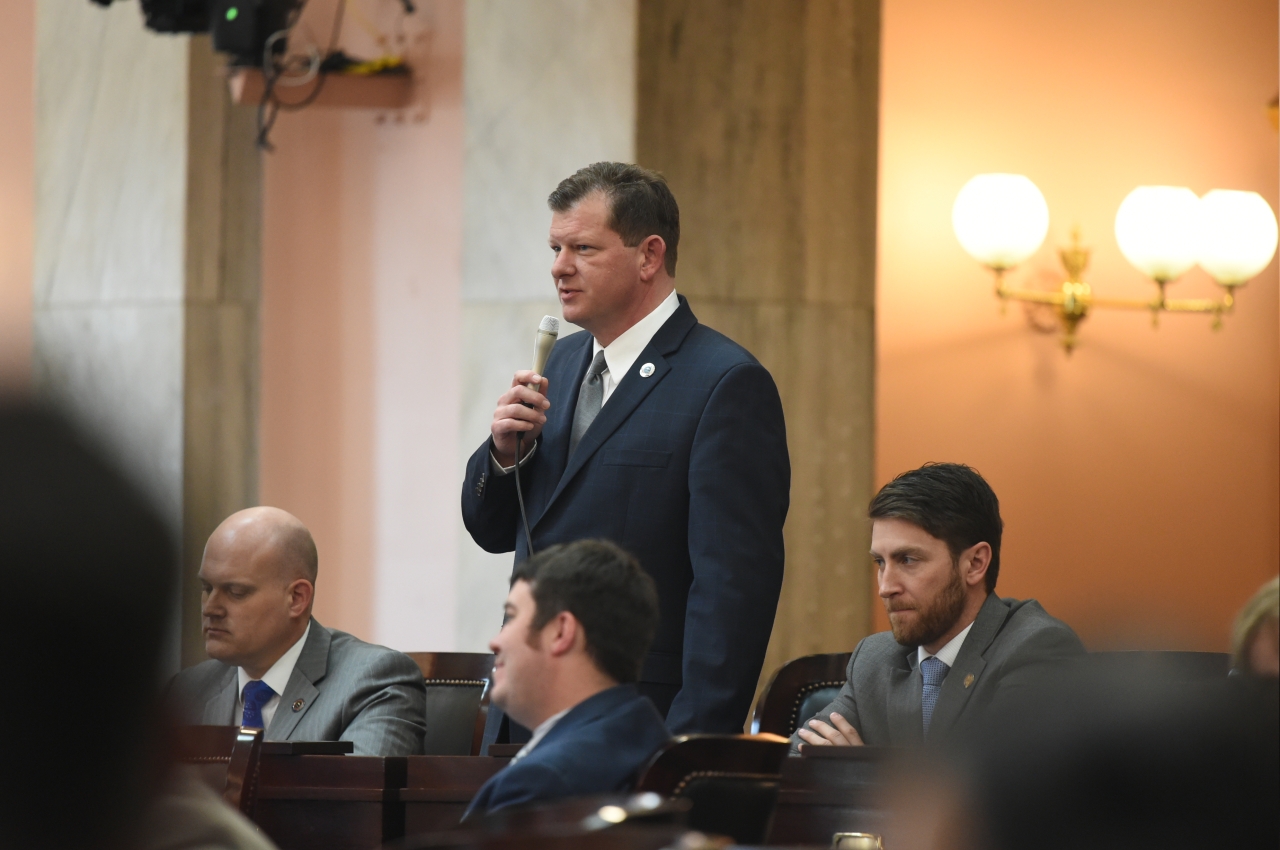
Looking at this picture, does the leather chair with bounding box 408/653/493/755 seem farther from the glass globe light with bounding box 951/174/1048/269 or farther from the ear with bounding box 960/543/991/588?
the glass globe light with bounding box 951/174/1048/269

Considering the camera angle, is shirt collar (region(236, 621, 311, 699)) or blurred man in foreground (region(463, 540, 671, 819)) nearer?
blurred man in foreground (region(463, 540, 671, 819))

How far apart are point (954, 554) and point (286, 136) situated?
309 centimetres

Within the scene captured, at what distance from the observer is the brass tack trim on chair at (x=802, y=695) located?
10.3ft

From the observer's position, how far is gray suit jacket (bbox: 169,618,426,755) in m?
3.00

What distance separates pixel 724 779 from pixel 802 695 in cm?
131

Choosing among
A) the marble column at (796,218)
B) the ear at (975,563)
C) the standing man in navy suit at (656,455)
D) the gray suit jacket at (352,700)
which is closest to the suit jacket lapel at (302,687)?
the gray suit jacket at (352,700)

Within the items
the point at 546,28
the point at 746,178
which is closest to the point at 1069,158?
the point at 746,178

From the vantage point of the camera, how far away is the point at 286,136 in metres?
5.24

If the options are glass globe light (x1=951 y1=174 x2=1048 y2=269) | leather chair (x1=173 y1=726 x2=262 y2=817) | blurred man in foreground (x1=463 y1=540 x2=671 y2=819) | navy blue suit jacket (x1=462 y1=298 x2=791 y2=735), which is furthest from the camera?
glass globe light (x1=951 y1=174 x2=1048 y2=269)

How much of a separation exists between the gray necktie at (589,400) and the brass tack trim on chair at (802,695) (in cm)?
70

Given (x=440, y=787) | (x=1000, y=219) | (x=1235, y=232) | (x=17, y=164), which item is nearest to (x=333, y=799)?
(x=440, y=787)

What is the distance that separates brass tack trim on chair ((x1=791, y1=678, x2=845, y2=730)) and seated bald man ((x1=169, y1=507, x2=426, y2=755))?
2.30ft

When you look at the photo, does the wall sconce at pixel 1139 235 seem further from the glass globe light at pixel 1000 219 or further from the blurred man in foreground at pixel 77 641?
the blurred man in foreground at pixel 77 641

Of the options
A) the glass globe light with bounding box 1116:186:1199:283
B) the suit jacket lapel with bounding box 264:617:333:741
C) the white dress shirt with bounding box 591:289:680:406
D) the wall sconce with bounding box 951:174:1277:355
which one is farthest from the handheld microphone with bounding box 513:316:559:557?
the glass globe light with bounding box 1116:186:1199:283
